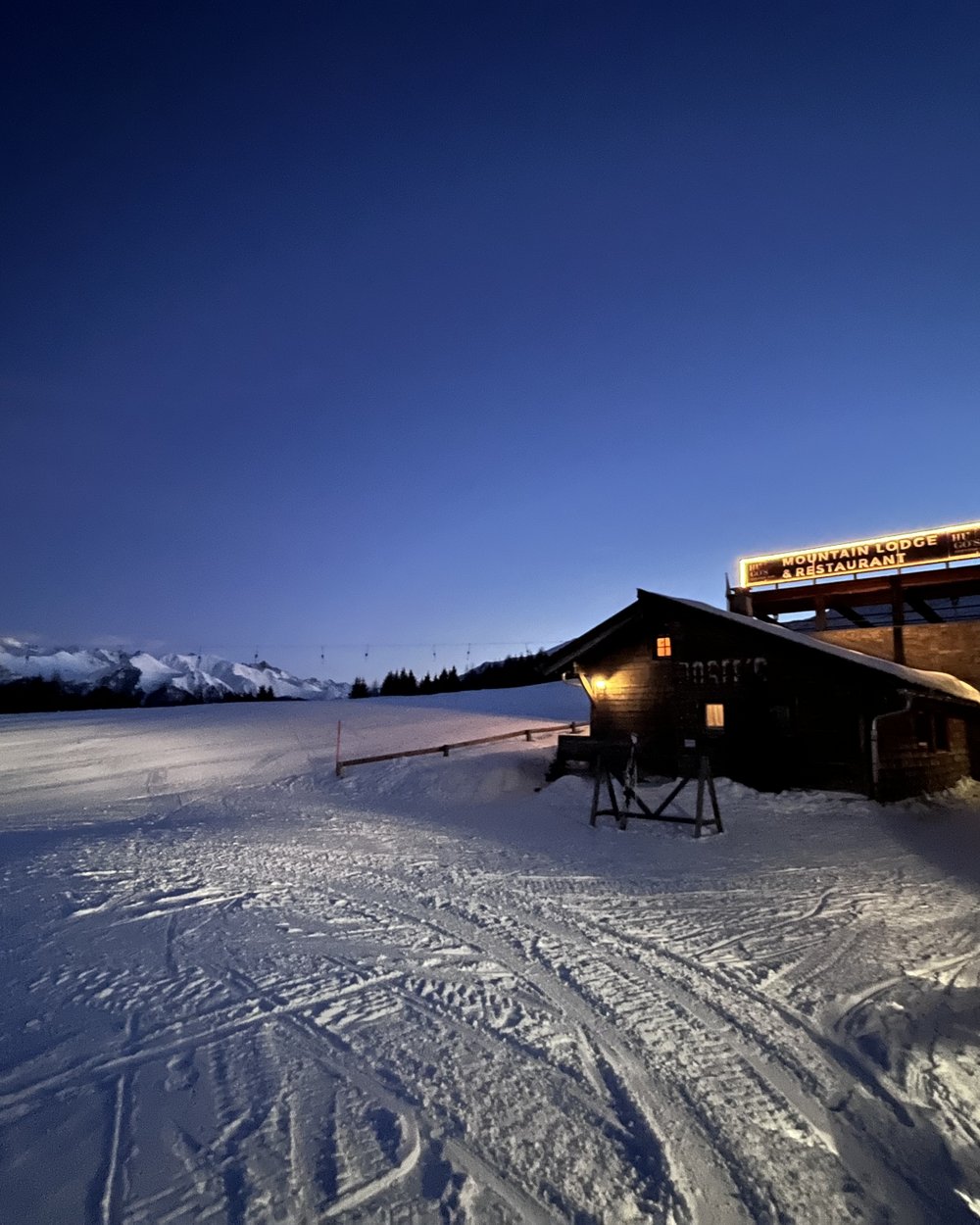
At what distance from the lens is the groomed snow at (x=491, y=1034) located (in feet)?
10.5

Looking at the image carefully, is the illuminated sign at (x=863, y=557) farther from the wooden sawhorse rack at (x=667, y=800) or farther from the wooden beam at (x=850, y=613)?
the wooden sawhorse rack at (x=667, y=800)

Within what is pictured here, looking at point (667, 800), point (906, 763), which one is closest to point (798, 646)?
point (906, 763)

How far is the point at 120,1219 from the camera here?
2951mm

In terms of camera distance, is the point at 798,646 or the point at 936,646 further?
the point at 936,646

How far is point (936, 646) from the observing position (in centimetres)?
2050

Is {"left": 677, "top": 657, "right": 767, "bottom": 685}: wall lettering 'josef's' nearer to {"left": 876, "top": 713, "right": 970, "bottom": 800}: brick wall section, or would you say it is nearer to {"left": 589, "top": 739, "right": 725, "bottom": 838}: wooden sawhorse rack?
{"left": 876, "top": 713, "right": 970, "bottom": 800}: brick wall section

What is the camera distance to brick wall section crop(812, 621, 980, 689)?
20.1 m

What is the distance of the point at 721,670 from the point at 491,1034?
14217 millimetres

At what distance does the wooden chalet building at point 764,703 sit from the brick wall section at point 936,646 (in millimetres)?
668

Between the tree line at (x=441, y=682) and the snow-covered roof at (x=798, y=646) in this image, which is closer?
the snow-covered roof at (x=798, y=646)

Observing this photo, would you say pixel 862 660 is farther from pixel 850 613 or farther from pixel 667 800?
pixel 850 613

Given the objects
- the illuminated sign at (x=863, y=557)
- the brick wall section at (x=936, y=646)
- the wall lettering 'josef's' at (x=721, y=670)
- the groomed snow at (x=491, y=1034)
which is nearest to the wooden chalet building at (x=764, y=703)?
the wall lettering 'josef's' at (x=721, y=670)

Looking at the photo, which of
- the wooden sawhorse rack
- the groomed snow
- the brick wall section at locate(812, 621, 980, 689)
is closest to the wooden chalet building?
the brick wall section at locate(812, 621, 980, 689)

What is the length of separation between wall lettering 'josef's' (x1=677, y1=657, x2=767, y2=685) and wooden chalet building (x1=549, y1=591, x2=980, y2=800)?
0.08 feet
